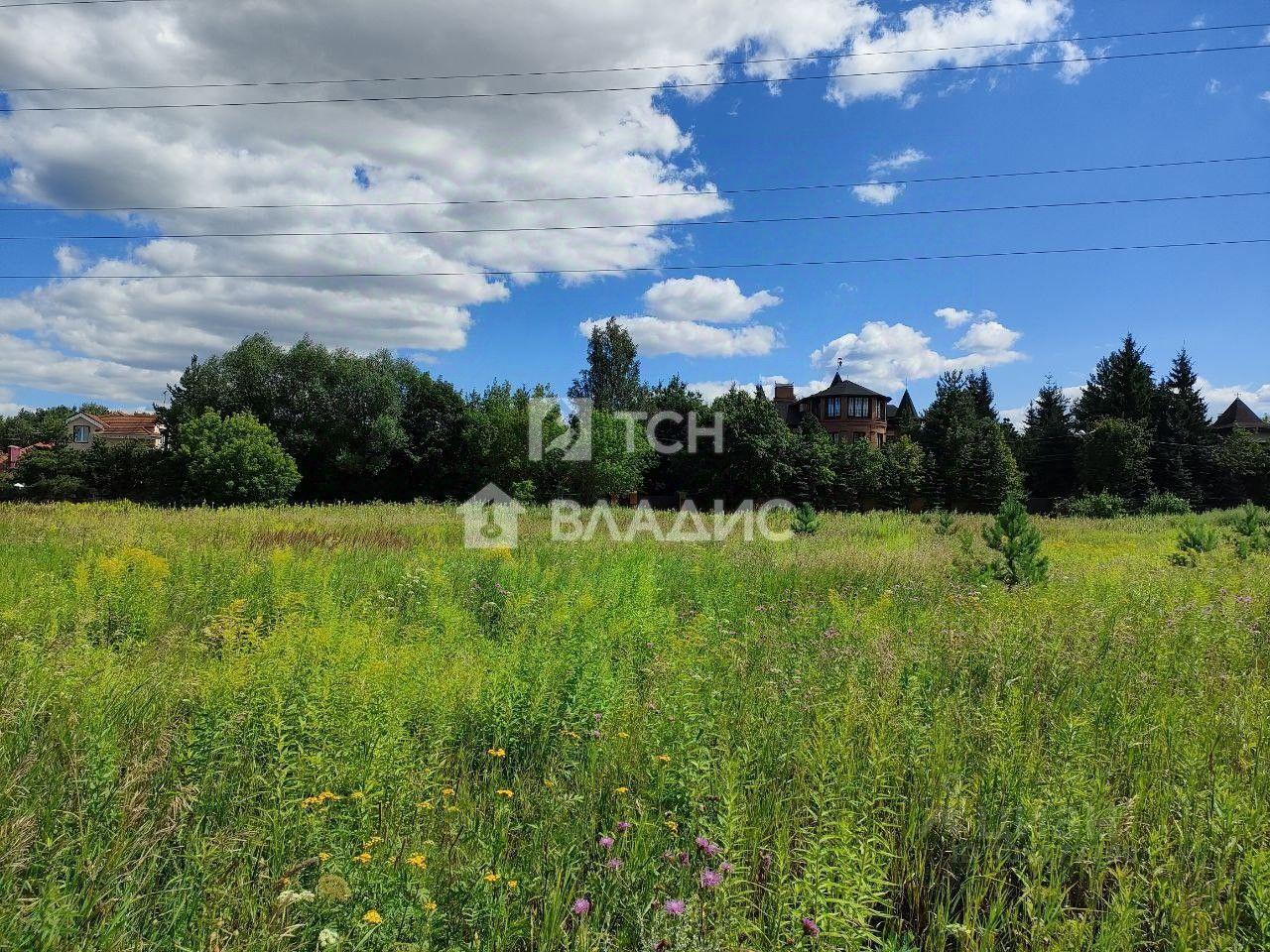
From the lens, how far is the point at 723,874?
2.24 m

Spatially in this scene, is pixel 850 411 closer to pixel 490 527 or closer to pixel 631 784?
pixel 490 527

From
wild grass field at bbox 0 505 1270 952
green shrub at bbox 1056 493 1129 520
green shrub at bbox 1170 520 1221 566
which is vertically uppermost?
green shrub at bbox 1056 493 1129 520

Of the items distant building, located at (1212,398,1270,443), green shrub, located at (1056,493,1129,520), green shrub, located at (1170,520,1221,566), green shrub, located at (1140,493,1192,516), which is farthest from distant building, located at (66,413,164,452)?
distant building, located at (1212,398,1270,443)

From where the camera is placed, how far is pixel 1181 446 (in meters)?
43.1

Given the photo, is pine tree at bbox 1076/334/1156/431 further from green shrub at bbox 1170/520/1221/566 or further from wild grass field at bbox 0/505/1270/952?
wild grass field at bbox 0/505/1270/952

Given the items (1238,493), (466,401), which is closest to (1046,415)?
(1238,493)

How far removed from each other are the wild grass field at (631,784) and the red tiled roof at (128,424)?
6541 centimetres

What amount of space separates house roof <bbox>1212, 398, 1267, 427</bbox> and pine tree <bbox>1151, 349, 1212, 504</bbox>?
23085 millimetres

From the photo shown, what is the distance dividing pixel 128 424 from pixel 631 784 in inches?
2939

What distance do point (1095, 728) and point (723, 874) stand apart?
2668 mm

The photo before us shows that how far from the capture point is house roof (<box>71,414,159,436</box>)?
59125mm

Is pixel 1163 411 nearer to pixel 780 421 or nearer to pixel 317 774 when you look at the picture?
pixel 780 421

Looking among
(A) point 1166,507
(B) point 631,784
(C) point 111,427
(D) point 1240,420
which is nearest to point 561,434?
(A) point 1166,507

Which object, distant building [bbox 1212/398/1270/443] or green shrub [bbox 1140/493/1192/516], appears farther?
distant building [bbox 1212/398/1270/443]
